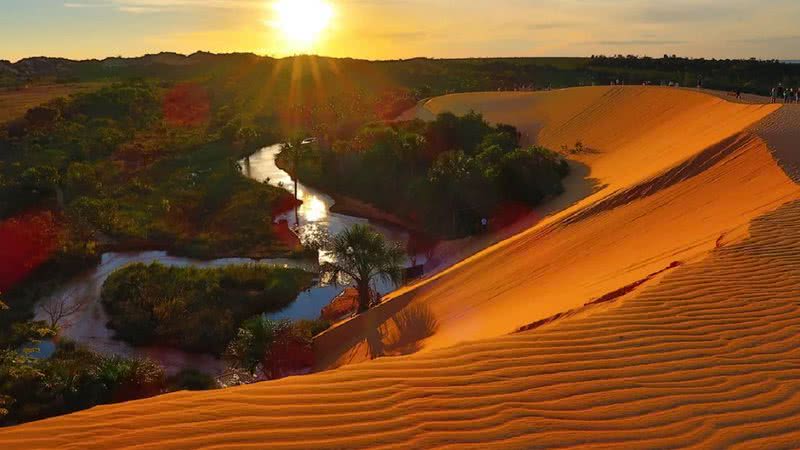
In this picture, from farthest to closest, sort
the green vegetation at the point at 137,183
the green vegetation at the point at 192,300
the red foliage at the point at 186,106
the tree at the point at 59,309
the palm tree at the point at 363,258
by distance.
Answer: the red foliage at the point at 186,106, the green vegetation at the point at 137,183, the tree at the point at 59,309, the green vegetation at the point at 192,300, the palm tree at the point at 363,258

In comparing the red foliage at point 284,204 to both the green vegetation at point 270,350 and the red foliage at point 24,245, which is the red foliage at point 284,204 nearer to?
the red foliage at point 24,245

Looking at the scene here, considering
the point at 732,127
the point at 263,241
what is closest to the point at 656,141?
the point at 732,127

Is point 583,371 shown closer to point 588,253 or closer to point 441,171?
point 588,253

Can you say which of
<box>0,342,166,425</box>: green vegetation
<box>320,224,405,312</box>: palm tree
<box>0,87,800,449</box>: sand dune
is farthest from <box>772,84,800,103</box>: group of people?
<box>0,342,166,425</box>: green vegetation

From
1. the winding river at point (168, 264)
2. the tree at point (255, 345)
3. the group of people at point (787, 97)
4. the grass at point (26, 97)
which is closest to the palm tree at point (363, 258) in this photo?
the winding river at point (168, 264)

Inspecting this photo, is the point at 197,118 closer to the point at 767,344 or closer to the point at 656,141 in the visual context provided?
the point at 656,141
